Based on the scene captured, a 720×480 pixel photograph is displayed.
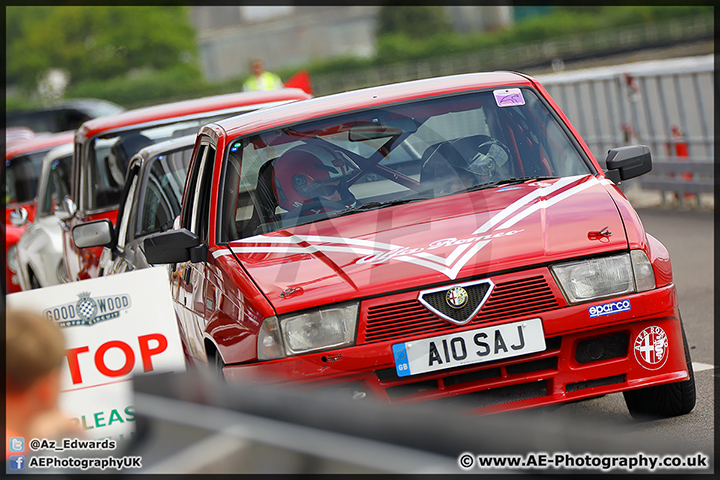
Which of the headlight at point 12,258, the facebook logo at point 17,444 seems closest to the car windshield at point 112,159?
the headlight at point 12,258

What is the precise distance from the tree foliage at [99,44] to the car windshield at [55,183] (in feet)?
291

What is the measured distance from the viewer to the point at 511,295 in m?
4.31

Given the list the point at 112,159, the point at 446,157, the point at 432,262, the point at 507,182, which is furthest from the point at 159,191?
the point at 432,262

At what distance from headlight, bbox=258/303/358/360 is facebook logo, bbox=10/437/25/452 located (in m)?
2.61

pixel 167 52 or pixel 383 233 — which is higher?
pixel 167 52

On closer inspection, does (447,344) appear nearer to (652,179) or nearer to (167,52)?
(652,179)

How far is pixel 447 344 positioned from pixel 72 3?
105 m

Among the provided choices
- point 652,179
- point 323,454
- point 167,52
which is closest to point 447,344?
point 323,454

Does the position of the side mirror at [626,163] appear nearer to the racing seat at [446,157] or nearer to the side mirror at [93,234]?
the racing seat at [446,157]

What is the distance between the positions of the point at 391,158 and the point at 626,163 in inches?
45.5

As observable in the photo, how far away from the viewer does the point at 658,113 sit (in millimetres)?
13133

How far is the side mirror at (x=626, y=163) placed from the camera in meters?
5.46

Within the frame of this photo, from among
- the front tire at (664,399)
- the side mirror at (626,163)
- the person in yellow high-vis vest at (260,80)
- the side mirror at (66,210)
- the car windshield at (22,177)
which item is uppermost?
the person in yellow high-vis vest at (260,80)

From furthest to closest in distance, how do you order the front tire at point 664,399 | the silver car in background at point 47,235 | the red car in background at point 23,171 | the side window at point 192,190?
the red car in background at point 23,171
the silver car in background at point 47,235
the side window at point 192,190
the front tire at point 664,399
